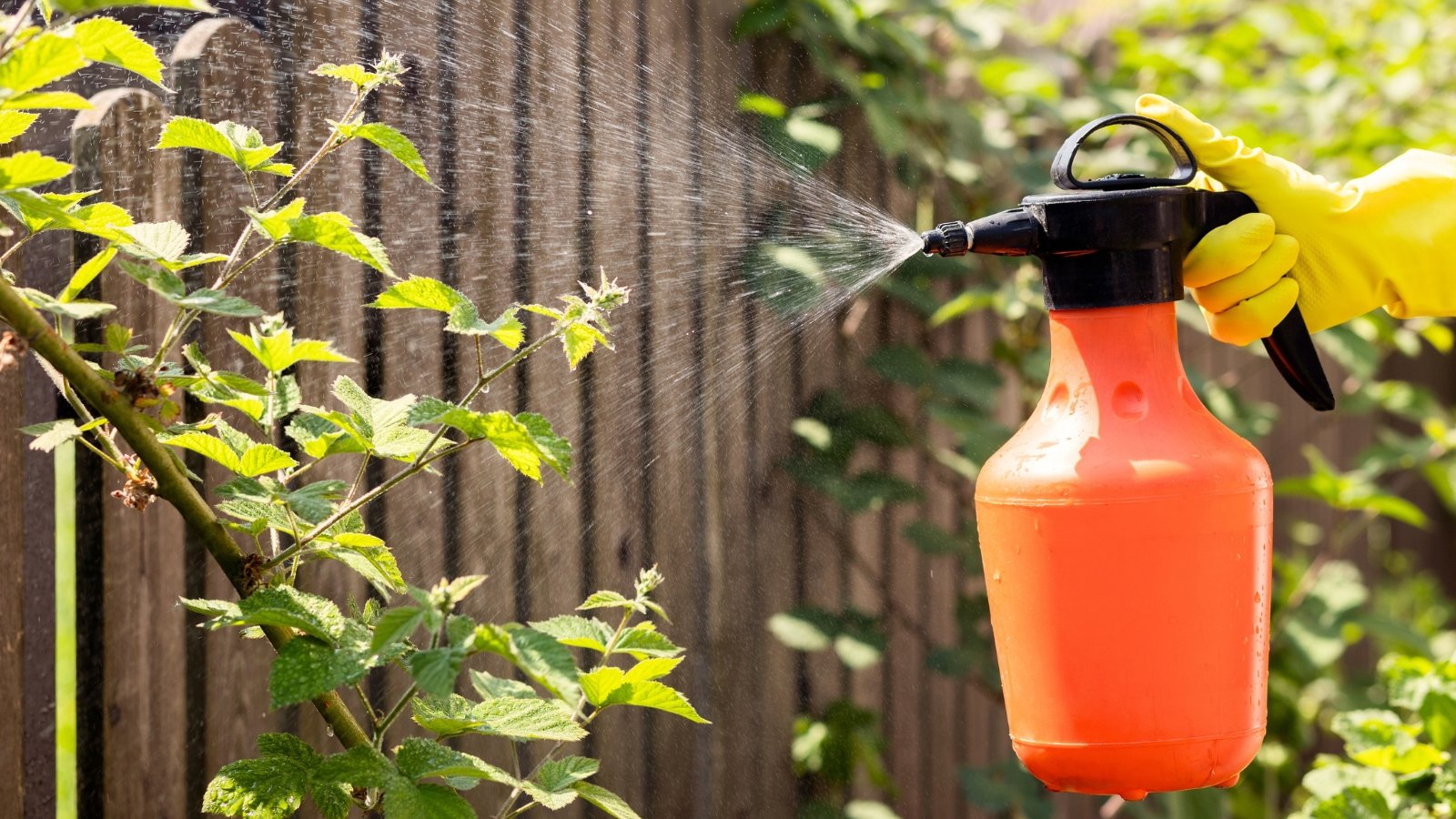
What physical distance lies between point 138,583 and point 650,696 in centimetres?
60

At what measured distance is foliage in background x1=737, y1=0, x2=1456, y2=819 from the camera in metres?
2.07

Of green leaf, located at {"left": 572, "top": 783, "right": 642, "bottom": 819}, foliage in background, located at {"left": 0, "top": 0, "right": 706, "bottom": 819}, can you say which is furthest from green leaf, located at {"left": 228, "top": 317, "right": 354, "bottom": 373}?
green leaf, located at {"left": 572, "top": 783, "right": 642, "bottom": 819}

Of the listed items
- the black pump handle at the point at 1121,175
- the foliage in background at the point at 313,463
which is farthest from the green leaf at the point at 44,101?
the black pump handle at the point at 1121,175

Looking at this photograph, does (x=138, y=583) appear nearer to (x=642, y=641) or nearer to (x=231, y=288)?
(x=231, y=288)

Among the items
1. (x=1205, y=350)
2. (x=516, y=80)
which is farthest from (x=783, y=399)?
(x=1205, y=350)

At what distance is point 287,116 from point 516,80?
319 mm

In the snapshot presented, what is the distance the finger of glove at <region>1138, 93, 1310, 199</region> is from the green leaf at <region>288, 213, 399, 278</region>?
671 mm

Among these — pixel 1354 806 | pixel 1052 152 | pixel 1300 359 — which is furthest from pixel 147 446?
pixel 1052 152

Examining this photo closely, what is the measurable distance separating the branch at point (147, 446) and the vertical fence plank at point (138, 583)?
0.34m

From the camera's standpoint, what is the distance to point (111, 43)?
2.73 feet

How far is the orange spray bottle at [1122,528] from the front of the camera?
103cm

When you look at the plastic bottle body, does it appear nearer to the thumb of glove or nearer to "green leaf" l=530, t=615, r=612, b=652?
the thumb of glove

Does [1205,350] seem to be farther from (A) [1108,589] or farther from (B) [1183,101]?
(A) [1108,589]

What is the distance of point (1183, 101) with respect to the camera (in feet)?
9.30
